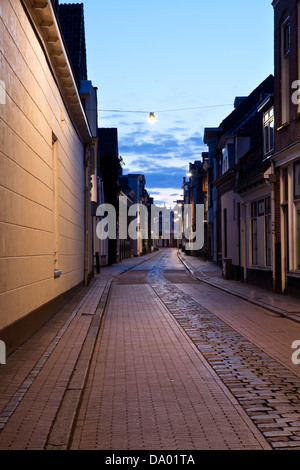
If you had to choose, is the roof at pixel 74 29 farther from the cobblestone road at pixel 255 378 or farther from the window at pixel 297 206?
the cobblestone road at pixel 255 378

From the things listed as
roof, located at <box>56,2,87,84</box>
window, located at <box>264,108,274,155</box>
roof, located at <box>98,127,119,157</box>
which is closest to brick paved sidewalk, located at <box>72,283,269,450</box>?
window, located at <box>264,108,274,155</box>

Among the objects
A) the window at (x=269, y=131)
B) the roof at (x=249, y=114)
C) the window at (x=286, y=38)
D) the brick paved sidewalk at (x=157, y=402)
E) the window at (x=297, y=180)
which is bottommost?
the brick paved sidewalk at (x=157, y=402)

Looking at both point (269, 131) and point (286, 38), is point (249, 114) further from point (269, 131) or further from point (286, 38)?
point (286, 38)

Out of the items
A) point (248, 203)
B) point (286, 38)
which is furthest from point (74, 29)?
point (286, 38)

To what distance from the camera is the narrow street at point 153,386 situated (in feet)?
14.9

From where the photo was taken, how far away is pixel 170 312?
42.7 feet

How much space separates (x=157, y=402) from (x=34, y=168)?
4.99 meters

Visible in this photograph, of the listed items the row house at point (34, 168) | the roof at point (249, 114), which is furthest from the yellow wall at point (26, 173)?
the roof at point (249, 114)

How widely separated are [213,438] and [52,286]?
762 centimetres

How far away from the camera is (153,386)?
625 centimetres

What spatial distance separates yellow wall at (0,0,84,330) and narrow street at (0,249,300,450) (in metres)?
0.87

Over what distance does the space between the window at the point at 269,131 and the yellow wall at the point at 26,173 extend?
287 inches
